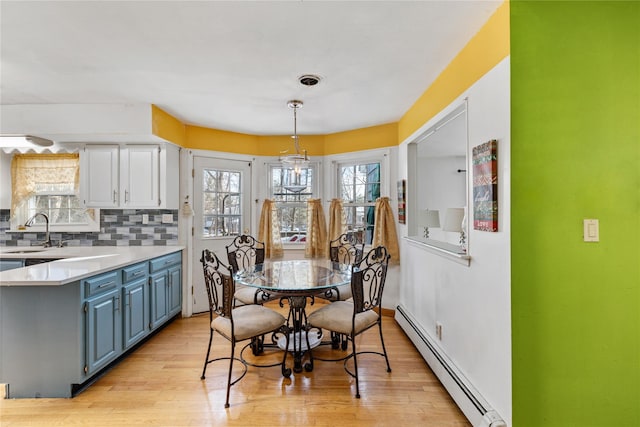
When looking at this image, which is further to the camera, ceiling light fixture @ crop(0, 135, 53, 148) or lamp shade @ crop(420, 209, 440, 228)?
lamp shade @ crop(420, 209, 440, 228)

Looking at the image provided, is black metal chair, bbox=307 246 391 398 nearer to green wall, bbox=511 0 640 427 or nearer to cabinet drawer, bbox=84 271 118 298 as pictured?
green wall, bbox=511 0 640 427

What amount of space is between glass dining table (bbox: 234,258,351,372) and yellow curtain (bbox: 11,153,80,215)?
2.55 m

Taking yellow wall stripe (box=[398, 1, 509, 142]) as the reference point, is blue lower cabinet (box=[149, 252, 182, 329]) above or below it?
below

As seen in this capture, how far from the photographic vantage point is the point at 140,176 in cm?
356

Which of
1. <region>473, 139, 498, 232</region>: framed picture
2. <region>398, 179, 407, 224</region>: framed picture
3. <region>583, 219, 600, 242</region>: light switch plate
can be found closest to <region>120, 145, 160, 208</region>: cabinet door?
<region>398, 179, 407, 224</region>: framed picture

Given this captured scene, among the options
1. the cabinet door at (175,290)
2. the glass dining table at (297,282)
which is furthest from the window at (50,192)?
the glass dining table at (297,282)

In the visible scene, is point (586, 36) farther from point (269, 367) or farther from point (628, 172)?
point (269, 367)

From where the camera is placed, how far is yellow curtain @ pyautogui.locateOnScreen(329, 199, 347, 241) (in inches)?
164

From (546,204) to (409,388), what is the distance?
5.18 feet

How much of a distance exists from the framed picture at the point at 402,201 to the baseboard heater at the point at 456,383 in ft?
3.68

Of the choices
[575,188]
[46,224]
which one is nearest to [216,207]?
[46,224]

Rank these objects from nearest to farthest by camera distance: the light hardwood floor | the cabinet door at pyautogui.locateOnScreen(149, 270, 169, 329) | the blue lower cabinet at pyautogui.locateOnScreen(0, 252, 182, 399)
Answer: the light hardwood floor < the blue lower cabinet at pyautogui.locateOnScreen(0, 252, 182, 399) < the cabinet door at pyautogui.locateOnScreen(149, 270, 169, 329)

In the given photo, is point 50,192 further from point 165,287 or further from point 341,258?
Result: point 341,258

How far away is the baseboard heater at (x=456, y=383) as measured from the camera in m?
1.71
